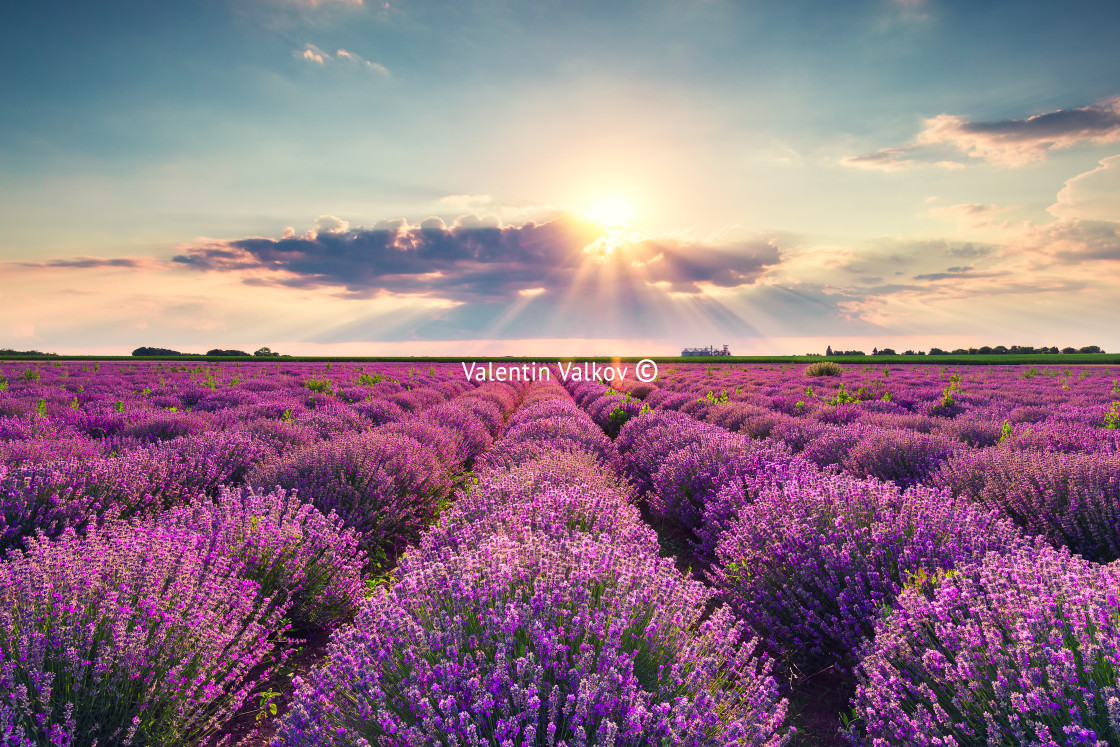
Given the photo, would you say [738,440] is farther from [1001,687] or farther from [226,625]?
[226,625]

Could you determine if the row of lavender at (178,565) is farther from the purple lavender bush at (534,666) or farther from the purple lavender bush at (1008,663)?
the purple lavender bush at (1008,663)

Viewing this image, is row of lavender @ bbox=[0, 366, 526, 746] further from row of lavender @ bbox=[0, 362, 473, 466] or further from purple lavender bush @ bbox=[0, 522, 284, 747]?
row of lavender @ bbox=[0, 362, 473, 466]

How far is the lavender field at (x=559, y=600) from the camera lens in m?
1.86

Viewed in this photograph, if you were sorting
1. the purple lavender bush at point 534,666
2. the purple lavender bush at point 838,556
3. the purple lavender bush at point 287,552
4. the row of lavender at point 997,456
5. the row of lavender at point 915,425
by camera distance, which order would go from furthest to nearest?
1. the row of lavender at point 915,425
2. the row of lavender at point 997,456
3. the purple lavender bush at point 287,552
4. the purple lavender bush at point 838,556
5. the purple lavender bush at point 534,666

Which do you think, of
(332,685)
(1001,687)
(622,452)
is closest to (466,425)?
(622,452)

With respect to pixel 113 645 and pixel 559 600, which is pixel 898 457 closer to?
pixel 559 600

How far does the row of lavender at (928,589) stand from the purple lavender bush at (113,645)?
3055mm

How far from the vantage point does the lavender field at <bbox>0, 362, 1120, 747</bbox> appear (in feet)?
6.11

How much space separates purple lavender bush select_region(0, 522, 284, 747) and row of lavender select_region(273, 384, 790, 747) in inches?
31.9

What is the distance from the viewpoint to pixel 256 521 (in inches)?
155

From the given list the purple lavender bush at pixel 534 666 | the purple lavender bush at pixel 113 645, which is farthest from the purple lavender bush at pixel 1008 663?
the purple lavender bush at pixel 113 645

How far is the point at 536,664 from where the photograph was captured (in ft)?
5.90

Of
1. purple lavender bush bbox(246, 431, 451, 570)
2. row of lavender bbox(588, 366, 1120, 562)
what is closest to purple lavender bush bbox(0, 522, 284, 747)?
purple lavender bush bbox(246, 431, 451, 570)

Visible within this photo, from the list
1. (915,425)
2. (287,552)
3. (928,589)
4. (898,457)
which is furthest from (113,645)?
(915,425)
